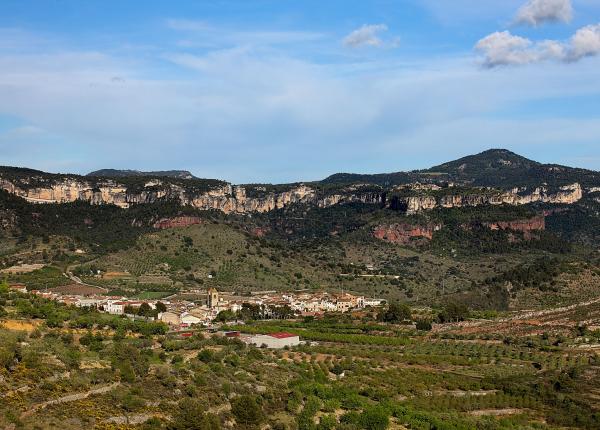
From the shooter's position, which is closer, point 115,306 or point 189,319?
point 189,319

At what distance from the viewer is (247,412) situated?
Result: 126 feet

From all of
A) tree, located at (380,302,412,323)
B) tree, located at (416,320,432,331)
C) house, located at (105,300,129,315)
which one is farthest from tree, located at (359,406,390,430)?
tree, located at (380,302,412,323)

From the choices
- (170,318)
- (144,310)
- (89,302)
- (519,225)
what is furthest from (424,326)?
(519,225)

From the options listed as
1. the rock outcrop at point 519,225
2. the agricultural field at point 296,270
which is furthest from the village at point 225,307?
the rock outcrop at point 519,225

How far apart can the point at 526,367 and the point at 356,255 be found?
112m

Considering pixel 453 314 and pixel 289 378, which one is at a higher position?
pixel 289 378

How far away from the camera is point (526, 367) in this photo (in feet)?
217

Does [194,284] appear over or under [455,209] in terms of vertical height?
under

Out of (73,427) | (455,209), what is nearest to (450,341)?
(73,427)

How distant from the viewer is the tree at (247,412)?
125ft

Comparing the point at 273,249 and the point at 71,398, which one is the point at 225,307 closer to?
the point at 273,249

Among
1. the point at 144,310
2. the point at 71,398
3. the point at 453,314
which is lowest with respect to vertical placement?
the point at 453,314

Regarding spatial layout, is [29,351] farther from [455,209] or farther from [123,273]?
[455,209]

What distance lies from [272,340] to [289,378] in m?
17.4
